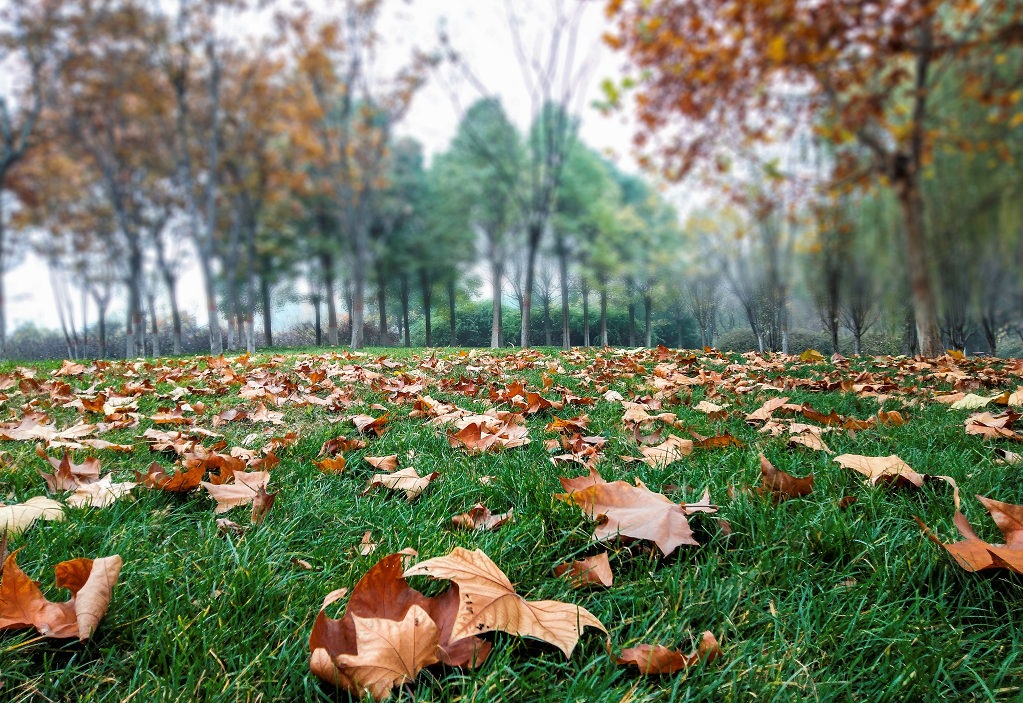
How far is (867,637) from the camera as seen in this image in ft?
2.60

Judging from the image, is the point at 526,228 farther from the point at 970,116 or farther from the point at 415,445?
the point at 415,445

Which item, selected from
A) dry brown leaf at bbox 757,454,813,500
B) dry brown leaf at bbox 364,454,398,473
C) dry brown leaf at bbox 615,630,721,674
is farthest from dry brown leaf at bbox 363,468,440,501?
dry brown leaf at bbox 757,454,813,500

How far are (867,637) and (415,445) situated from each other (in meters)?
1.40

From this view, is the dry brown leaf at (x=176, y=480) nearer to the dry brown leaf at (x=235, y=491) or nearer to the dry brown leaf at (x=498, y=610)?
the dry brown leaf at (x=235, y=491)

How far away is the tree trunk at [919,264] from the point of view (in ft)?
24.3

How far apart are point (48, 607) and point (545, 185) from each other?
15388 mm

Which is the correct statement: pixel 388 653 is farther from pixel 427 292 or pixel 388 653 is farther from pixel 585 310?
A: pixel 427 292

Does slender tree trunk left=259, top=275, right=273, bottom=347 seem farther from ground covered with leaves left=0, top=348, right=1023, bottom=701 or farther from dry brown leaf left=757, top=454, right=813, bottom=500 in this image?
dry brown leaf left=757, top=454, right=813, bottom=500

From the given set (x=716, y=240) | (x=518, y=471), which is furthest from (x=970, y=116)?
(x=518, y=471)

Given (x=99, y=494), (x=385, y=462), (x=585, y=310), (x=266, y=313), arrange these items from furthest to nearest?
(x=266, y=313), (x=585, y=310), (x=385, y=462), (x=99, y=494)

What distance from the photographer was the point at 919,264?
7.50 metres

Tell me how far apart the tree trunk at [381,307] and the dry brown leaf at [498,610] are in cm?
2075

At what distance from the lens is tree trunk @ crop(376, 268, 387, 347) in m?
21.4

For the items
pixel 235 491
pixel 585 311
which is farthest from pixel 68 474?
pixel 585 311
